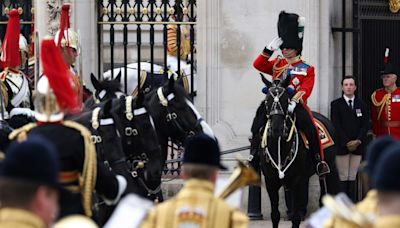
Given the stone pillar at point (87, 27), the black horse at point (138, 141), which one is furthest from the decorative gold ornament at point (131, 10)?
the black horse at point (138, 141)

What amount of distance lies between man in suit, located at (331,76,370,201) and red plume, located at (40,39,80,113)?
9010mm

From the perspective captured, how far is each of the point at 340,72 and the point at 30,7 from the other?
14.6 ft

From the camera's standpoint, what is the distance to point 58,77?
9.73 m

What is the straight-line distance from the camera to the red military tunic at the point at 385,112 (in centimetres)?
1889

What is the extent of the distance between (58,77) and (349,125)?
9384 millimetres

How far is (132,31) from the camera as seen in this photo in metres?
26.0

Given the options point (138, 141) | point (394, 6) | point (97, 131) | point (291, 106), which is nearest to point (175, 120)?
point (138, 141)

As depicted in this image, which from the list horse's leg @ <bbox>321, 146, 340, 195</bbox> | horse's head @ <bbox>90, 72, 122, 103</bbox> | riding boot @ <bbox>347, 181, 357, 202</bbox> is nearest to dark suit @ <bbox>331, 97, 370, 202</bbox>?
riding boot @ <bbox>347, 181, 357, 202</bbox>

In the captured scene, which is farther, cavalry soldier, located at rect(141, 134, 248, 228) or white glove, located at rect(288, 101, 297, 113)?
white glove, located at rect(288, 101, 297, 113)

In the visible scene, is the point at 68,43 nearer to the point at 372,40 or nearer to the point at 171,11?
the point at 171,11

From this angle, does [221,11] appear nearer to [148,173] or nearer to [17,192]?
[148,173]

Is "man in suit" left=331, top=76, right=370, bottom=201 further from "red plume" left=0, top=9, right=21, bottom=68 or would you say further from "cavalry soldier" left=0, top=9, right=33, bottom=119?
"red plume" left=0, top=9, right=21, bottom=68

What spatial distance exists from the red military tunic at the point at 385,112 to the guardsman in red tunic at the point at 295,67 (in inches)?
84.9

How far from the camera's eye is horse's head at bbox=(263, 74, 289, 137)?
1594 centimetres
